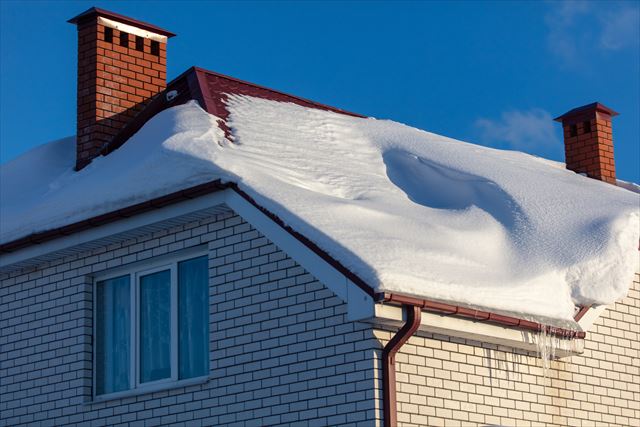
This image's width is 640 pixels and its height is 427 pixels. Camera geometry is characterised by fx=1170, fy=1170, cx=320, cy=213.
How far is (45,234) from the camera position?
10.3 m

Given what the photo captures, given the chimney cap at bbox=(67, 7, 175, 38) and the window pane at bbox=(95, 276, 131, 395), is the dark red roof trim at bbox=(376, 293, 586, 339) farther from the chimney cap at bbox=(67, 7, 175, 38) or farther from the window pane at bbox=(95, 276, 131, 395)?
the chimney cap at bbox=(67, 7, 175, 38)

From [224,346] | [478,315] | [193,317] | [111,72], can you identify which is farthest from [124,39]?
[478,315]

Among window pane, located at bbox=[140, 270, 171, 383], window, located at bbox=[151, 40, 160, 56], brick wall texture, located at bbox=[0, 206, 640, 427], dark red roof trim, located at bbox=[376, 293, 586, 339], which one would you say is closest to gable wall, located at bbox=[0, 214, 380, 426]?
brick wall texture, located at bbox=[0, 206, 640, 427]

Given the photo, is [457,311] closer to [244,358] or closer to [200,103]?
[244,358]

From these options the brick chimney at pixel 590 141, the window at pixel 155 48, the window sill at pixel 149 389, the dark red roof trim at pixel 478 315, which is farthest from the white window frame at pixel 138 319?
the brick chimney at pixel 590 141

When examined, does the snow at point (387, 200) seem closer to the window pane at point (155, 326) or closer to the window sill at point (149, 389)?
the window pane at point (155, 326)

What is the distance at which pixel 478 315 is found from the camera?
8672 mm

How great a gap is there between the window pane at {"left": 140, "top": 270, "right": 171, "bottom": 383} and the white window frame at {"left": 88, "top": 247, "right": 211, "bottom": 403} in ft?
0.14

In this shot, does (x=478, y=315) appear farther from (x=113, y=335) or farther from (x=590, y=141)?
(x=590, y=141)

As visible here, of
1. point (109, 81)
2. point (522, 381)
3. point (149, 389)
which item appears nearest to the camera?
point (522, 381)

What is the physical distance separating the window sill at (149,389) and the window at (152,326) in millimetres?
31

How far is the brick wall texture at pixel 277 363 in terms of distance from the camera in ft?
28.1

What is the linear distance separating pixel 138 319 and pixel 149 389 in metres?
0.72

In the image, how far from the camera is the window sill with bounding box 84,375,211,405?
9398mm
